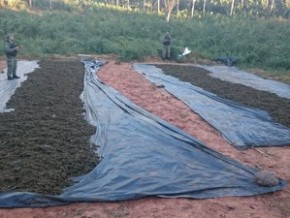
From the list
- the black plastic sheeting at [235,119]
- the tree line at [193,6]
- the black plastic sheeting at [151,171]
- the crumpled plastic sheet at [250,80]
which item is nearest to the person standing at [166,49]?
the crumpled plastic sheet at [250,80]

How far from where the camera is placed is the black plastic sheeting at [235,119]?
655cm

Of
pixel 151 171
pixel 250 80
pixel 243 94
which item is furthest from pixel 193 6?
pixel 151 171

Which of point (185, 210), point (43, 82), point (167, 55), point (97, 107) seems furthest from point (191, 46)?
point (185, 210)

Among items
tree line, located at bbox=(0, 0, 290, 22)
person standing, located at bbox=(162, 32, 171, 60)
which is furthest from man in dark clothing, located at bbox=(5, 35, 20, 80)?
tree line, located at bbox=(0, 0, 290, 22)

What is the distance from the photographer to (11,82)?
10391 millimetres

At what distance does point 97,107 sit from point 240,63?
11.9 metres

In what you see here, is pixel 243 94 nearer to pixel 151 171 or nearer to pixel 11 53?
pixel 151 171

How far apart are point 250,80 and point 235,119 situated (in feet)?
19.0

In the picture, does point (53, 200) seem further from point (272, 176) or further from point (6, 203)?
point (272, 176)

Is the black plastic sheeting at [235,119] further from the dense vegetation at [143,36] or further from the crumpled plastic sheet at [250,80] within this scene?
the dense vegetation at [143,36]

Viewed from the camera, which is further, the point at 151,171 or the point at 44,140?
the point at 44,140

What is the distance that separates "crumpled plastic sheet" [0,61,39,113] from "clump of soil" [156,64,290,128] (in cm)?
512

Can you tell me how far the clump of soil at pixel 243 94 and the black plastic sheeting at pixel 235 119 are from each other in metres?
0.34

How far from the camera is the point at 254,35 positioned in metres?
22.0
